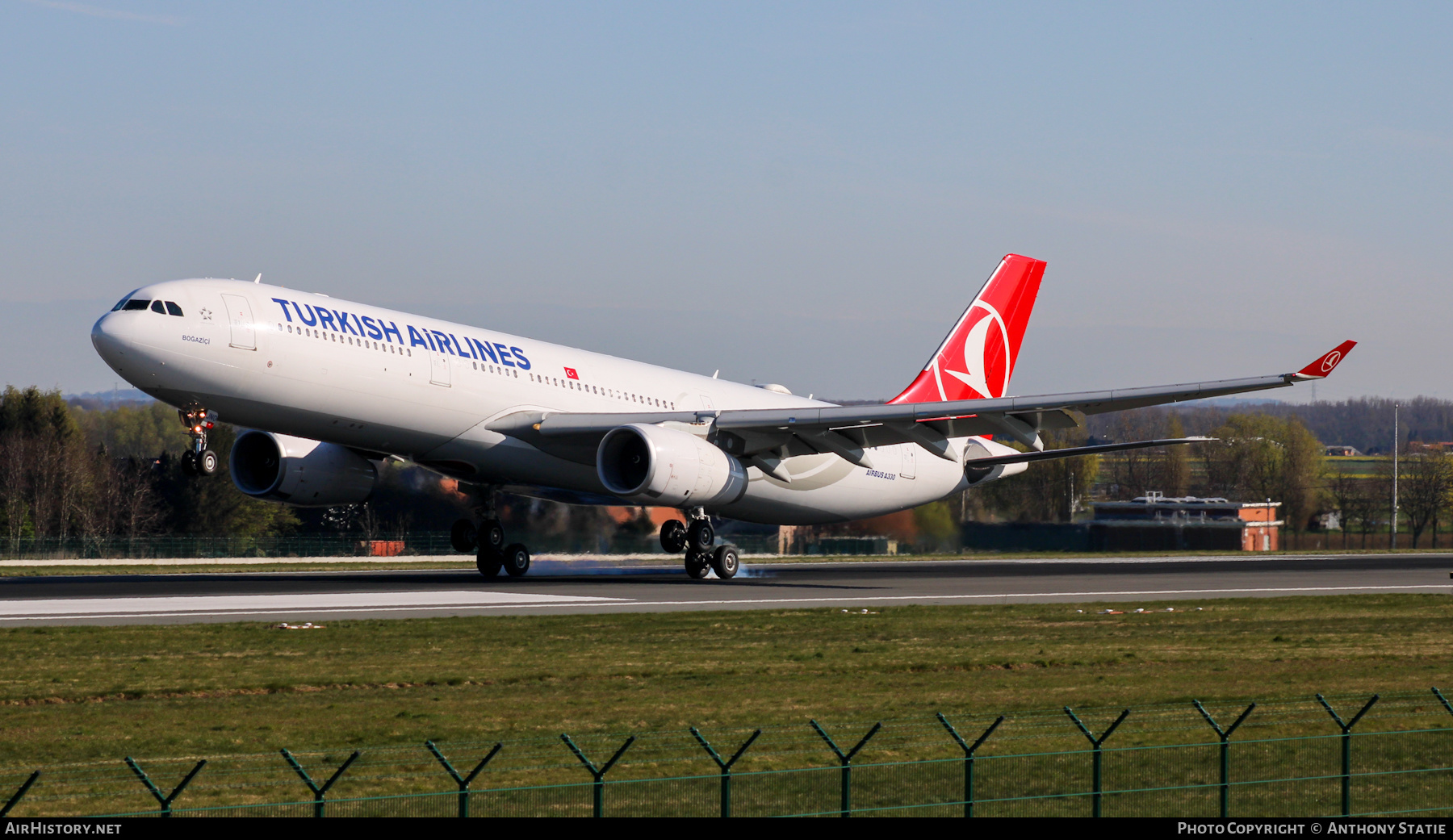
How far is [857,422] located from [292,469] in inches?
618

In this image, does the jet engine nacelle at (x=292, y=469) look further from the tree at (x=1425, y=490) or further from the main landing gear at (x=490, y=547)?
the tree at (x=1425, y=490)

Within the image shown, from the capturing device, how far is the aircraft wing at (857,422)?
128 ft

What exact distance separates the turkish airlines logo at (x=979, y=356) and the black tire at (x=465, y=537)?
17693mm

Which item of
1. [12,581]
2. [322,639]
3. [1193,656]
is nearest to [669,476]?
[322,639]

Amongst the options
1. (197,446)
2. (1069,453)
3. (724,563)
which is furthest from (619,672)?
(1069,453)

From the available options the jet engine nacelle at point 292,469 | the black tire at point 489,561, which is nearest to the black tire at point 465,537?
the black tire at point 489,561

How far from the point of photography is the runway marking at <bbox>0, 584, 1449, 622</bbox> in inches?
1177

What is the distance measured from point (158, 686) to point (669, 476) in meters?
19.0

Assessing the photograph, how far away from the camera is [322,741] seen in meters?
16.2

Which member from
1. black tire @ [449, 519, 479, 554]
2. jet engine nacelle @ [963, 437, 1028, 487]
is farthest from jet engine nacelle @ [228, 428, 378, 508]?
jet engine nacelle @ [963, 437, 1028, 487]

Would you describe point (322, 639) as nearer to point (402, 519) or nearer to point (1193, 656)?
point (1193, 656)

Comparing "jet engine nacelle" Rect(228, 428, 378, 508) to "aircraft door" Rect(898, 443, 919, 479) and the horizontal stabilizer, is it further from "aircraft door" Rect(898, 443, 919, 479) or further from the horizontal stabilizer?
the horizontal stabilizer

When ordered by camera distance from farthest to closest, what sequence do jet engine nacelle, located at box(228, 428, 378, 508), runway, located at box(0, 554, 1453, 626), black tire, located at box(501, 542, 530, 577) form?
black tire, located at box(501, 542, 530, 577)
jet engine nacelle, located at box(228, 428, 378, 508)
runway, located at box(0, 554, 1453, 626)

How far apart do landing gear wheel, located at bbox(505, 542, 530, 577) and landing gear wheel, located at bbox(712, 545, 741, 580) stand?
5.50 m
